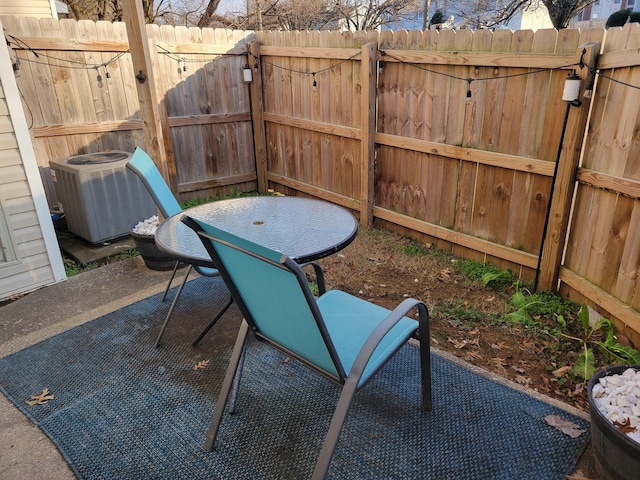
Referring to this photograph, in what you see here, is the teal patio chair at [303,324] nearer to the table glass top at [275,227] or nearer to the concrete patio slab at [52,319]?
the table glass top at [275,227]

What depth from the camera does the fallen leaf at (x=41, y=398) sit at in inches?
87.8

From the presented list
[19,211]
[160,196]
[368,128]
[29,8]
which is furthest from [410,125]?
[29,8]

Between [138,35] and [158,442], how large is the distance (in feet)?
8.69

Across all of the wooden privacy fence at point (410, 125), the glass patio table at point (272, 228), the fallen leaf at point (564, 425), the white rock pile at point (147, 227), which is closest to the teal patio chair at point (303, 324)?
the glass patio table at point (272, 228)

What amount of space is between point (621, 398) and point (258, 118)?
190 inches

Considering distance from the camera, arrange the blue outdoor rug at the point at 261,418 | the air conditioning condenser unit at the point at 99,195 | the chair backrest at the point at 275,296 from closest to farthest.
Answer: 1. the chair backrest at the point at 275,296
2. the blue outdoor rug at the point at 261,418
3. the air conditioning condenser unit at the point at 99,195

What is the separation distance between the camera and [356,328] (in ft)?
6.28

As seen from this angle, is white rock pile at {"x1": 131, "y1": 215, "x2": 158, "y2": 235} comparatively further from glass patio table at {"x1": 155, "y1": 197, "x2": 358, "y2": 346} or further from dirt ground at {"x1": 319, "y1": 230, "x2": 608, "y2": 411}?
dirt ground at {"x1": 319, "y1": 230, "x2": 608, "y2": 411}

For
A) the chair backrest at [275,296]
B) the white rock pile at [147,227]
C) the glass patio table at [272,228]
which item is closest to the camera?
the chair backrest at [275,296]

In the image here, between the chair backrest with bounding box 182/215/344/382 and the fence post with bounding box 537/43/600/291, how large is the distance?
216 cm

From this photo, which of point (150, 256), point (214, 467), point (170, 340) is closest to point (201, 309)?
point (170, 340)

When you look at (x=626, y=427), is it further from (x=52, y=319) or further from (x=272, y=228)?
(x=52, y=319)

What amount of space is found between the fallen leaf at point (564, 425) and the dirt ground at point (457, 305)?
213 millimetres

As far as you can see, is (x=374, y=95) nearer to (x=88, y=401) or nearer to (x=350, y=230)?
(x=350, y=230)
